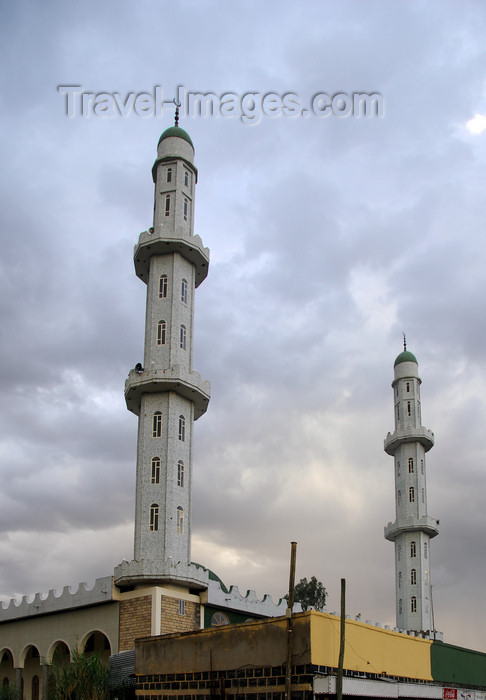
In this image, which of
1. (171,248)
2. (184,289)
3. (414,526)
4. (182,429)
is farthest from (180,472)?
(414,526)

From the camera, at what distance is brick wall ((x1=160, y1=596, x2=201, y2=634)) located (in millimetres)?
33844

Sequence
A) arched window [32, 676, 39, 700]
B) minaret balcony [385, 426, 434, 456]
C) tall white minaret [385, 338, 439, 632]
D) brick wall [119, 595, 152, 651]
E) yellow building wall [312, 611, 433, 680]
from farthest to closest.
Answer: minaret balcony [385, 426, 434, 456], tall white minaret [385, 338, 439, 632], arched window [32, 676, 39, 700], brick wall [119, 595, 152, 651], yellow building wall [312, 611, 433, 680]

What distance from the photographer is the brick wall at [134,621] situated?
33.5m

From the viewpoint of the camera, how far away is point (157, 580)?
114 ft

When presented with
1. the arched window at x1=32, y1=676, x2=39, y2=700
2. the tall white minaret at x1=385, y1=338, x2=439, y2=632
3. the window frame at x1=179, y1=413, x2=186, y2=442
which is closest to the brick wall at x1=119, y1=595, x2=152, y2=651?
the window frame at x1=179, y1=413, x2=186, y2=442

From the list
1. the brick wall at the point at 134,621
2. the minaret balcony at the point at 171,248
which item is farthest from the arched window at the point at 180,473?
the minaret balcony at the point at 171,248

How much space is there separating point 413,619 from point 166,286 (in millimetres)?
33650

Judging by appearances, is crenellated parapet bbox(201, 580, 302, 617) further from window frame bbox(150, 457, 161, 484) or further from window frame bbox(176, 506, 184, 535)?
window frame bbox(150, 457, 161, 484)

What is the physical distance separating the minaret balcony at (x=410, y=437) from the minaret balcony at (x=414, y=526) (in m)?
5.92

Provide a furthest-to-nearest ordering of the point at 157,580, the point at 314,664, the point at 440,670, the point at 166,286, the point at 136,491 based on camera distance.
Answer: the point at 166,286
the point at 136,491
the point at 157,580
the point at 440,670
the point at 314,664

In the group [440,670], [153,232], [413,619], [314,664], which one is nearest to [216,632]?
[314,664]

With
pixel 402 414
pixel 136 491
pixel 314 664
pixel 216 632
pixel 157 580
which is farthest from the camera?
pixel 402 414

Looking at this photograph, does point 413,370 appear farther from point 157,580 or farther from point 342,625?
point 342,625

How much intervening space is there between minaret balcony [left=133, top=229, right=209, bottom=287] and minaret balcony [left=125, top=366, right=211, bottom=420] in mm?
6545
